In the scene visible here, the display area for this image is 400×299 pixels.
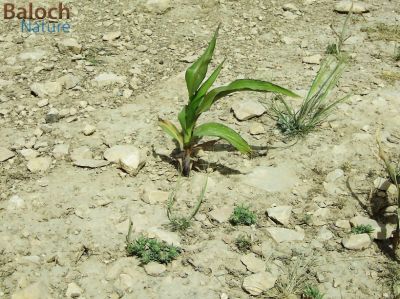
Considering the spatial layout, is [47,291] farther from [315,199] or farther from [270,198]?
[315,199]

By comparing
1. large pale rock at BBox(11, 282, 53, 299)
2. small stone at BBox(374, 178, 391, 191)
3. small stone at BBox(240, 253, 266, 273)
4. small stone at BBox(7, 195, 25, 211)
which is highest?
small stone at BBox(374, 178, 391, 191)

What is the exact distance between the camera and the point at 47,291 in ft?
7.77

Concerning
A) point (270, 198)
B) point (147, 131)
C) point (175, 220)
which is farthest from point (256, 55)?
point (175, 220)

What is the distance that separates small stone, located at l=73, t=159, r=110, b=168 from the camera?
3.02m

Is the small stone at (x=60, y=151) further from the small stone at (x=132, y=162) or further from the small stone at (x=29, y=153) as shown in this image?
the small stone at (x=132, y=162)

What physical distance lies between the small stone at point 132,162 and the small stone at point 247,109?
0.79 metres

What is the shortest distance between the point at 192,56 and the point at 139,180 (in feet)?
4.83

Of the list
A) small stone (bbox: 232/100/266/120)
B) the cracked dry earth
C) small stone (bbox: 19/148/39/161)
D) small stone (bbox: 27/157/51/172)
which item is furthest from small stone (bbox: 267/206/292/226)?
small stone (bbox: 19/148/39/161)

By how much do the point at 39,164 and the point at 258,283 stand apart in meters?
1.59

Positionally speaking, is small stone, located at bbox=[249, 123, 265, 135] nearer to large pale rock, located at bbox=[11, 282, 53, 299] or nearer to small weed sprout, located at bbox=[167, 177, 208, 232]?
small weed sprout, located at bbox=[167, 177, 208, 232]

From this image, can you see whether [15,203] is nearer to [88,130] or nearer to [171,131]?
[88,130]

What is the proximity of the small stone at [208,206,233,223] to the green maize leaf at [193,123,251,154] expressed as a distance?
1.19ft

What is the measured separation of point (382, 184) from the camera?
2936 millimetres

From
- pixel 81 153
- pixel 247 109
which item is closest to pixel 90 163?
pixel 81 153
